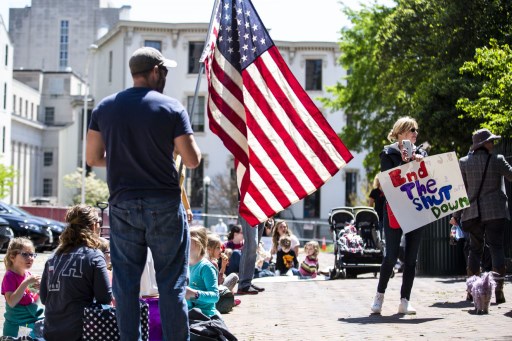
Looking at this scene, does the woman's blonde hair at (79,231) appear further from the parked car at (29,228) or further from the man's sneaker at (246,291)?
the parked car at (29,228)

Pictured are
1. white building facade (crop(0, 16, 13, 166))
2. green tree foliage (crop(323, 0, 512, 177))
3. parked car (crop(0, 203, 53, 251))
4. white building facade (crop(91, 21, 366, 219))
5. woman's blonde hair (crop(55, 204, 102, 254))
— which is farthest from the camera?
white building facade (crop(0, 16, 13, 166))

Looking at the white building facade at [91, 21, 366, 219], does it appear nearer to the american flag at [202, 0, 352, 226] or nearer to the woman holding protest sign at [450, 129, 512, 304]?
the woman holding protest sign at [450, 129, 512, 304]

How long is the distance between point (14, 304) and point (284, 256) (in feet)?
37.3

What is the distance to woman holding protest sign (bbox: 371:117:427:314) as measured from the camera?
10.5 metres

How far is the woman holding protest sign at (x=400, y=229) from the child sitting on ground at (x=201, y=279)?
2.15 metres

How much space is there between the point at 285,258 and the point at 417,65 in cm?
1729

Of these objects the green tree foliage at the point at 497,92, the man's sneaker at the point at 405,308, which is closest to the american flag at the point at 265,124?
the man's sneaker at the point at 405,308

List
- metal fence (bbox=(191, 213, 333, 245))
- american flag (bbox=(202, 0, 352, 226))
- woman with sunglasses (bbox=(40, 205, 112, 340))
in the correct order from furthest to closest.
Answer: metal fence (bbox=(191, 213, 333, 245))
american flag (bbox=(202, 0, 352, 226))
woman with sunglasses (bbox=(40, 205, 112, 340))

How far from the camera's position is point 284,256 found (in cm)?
1964

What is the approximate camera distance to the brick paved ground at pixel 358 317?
30.1 feet

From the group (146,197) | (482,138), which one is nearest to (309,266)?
(482,138)

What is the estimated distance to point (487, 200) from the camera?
1152 centimetres

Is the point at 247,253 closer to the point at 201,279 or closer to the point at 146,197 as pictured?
the point at 201,279

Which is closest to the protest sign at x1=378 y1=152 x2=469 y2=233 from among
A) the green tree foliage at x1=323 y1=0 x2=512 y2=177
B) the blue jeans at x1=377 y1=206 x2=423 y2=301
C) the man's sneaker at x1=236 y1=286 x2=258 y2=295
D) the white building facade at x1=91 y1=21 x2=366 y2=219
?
the blue jeans at x1=377 y1=206 x2=423 y2=301
